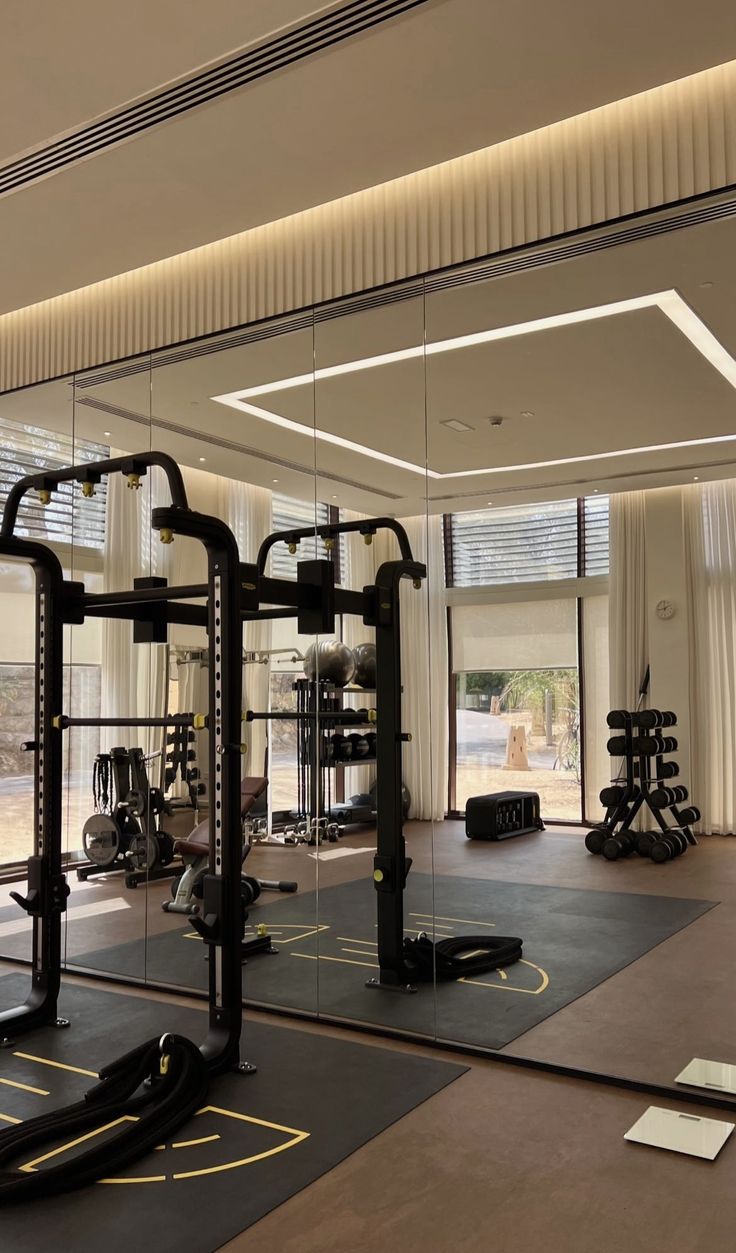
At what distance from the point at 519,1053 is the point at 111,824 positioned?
98.6 inches

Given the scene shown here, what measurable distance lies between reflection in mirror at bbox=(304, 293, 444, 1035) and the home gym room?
2 cm

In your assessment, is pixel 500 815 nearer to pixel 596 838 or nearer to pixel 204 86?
pixel 596 838

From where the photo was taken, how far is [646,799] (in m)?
5.29

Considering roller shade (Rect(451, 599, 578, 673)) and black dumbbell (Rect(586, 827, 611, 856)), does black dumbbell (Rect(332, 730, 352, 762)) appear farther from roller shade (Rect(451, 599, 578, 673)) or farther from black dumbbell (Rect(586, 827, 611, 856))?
black dumbbell (Rect(586, 827, 611, 856))

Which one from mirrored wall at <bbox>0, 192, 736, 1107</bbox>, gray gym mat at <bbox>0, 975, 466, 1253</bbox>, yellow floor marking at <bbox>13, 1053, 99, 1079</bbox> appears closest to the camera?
gray gym mat at <bbox>0, 975, 466, 1253</bbox>

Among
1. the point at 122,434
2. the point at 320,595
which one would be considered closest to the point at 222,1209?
the point at 320,595

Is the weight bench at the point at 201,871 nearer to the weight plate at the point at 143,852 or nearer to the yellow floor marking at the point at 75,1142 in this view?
the weight plate at the point at 143,852

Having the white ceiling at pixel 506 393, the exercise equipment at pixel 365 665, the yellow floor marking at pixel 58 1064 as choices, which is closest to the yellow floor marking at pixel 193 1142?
the yellow floor marking at pixel 58 1064

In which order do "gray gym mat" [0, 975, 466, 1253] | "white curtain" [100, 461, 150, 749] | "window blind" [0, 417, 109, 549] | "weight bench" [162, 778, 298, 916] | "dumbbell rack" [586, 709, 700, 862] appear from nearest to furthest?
"gray gym mat" [0, 975, 466, 1253] < "weight bench" [162, 778, 298, 916] < "dumbbell rack" [586, 709, 700, 862] < "white curtain" [100, 461, 150, 749] < "window blind" [0, 417, 109, 549]

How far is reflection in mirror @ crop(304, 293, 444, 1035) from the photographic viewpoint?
15.1 ft

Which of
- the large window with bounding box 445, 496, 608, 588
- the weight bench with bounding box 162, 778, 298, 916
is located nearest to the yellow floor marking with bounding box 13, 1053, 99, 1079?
the weight bench with bounding box 162, 778, 298, 916

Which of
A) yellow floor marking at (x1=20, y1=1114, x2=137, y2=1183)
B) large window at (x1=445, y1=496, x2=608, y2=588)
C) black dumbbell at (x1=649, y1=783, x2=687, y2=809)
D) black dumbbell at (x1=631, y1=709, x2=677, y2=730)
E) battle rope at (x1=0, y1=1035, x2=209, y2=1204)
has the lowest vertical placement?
yellow floor marking at (x1=20, y1=1114, x2=137, y2=1183)

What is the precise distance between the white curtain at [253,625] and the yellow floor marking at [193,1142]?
184 centimetres

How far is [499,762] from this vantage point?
4543 mm
